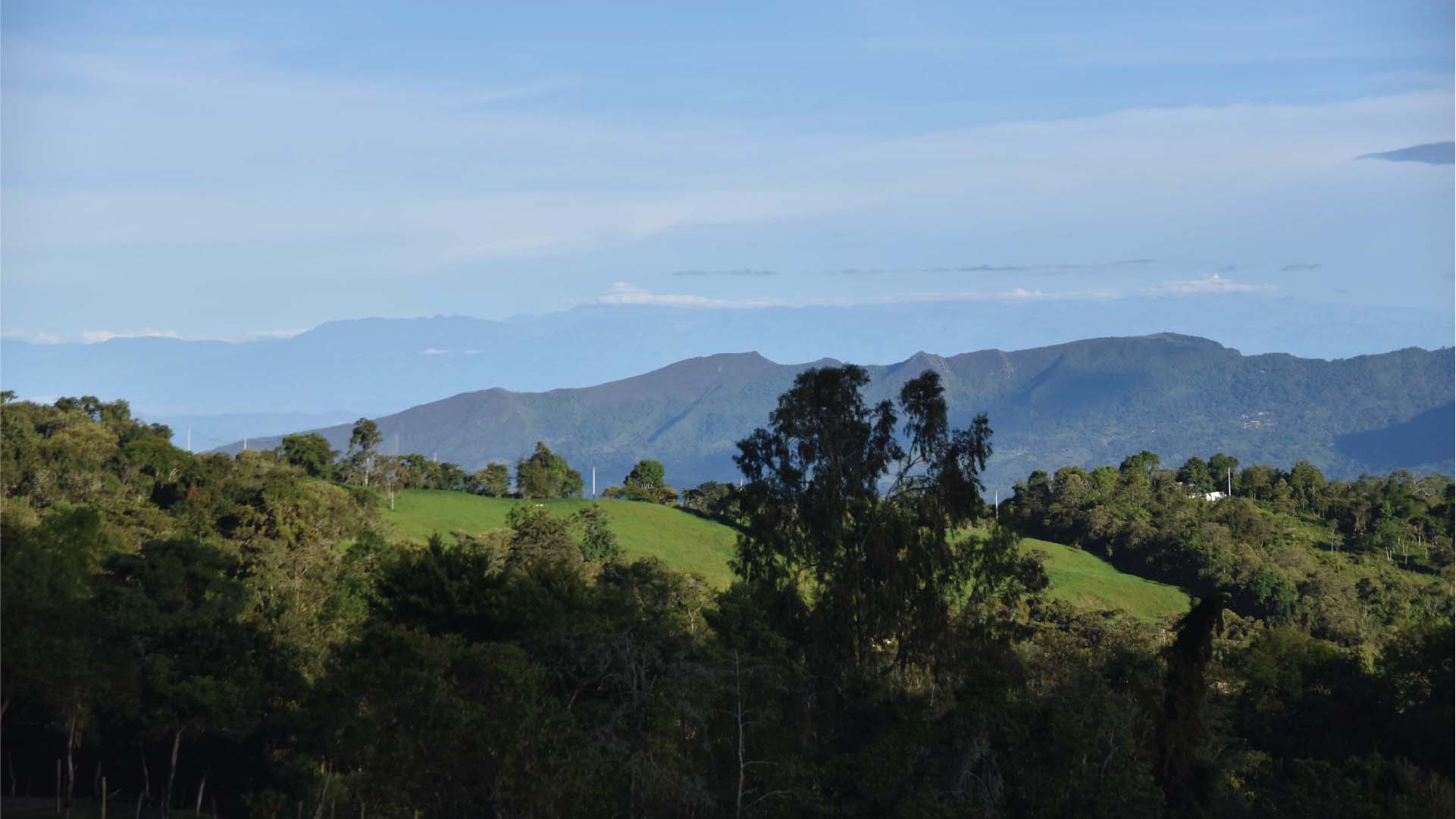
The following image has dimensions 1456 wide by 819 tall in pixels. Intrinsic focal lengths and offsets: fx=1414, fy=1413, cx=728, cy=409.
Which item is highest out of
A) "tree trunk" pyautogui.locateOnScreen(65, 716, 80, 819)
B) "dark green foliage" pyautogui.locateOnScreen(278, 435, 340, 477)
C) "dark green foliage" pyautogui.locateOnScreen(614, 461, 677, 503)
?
"dark green foliage" pyautogui.locateOnScreen(278, 435, 340, 477)

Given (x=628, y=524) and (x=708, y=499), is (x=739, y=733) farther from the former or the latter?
(x=708, y=499)

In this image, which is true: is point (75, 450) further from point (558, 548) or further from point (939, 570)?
point (939, 570)

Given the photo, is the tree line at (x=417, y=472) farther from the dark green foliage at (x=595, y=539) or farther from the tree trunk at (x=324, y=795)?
the tree trunk at (x=324, y=795)

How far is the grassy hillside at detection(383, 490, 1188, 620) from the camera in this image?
8244 centimetres

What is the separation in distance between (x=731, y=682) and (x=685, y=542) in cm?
6559

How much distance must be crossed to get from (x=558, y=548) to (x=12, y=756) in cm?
2885

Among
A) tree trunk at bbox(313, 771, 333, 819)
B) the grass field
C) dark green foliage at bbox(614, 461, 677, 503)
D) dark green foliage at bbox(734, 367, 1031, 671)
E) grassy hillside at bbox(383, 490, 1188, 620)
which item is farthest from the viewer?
dark green foliage at bbox(614, 461, 677, 503)

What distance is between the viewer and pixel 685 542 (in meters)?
92.1

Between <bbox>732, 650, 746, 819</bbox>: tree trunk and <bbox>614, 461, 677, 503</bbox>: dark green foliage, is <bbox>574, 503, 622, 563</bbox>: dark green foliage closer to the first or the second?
<bbox>614, 461, 677, 503</bbox>: dark green foliage

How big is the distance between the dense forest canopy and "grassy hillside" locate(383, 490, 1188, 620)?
31.0 m

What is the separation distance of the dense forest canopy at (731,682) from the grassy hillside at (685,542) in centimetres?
3099

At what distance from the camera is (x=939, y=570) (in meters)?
37.0

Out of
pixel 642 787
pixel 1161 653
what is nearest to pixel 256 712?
pixel 642 787

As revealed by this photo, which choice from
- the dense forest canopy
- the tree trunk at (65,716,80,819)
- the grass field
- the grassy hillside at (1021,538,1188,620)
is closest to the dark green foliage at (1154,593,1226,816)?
the dense forest canopy
